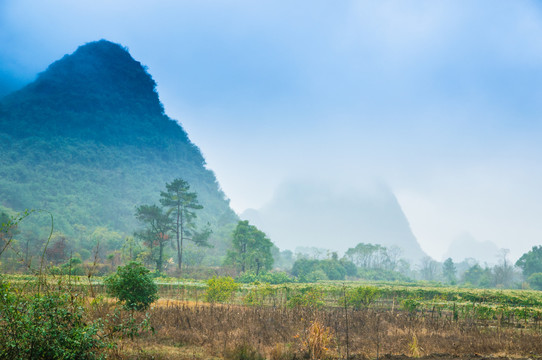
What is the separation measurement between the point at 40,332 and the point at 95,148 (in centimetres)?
10415

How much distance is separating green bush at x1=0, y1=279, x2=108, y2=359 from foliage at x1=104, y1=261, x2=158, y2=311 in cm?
499

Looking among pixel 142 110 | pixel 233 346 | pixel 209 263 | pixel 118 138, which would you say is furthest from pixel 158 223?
pixel 142 110

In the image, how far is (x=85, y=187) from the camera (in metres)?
75.7

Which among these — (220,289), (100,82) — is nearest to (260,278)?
(220,289)

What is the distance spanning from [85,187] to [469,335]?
82.3m

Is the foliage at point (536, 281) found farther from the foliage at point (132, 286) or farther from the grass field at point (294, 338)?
the foliage at point (132, 286)

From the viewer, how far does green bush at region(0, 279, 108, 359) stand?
16.0 feet

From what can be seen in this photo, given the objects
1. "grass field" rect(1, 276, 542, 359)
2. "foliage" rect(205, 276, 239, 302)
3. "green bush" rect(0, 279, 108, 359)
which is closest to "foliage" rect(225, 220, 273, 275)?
"foliage" rect(205, 276, 239, 302)

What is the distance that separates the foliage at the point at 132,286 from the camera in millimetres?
10188

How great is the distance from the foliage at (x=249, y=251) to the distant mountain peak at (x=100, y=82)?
93319mm

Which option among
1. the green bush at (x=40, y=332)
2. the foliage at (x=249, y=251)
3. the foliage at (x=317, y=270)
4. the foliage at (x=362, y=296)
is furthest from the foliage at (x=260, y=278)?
the green bush at (x=40, y=332)

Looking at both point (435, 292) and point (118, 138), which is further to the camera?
point (118, 138)

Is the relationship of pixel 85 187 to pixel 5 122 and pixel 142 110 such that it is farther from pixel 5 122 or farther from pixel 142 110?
pixel 142 110

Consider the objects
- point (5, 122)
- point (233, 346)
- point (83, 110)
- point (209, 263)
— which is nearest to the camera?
point (233, 346)
